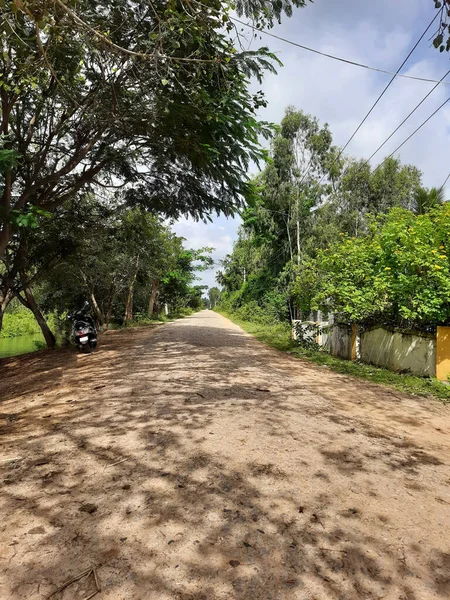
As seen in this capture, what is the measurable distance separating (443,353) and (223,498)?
238 inches

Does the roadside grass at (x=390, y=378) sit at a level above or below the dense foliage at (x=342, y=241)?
below

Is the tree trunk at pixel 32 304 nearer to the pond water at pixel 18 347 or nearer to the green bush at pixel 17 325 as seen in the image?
the pond water at pixel 18 347

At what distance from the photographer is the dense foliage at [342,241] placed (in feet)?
25.3

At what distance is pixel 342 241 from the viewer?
13.0 metres

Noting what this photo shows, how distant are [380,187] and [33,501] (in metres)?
31.0

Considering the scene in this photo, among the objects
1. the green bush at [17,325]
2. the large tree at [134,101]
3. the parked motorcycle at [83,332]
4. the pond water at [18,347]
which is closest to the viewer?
the large tree at [134,101]

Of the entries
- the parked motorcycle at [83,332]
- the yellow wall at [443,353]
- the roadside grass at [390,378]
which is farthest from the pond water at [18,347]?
the yellow wall at [443,353]

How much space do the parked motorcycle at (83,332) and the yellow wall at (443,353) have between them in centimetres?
853

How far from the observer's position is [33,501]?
262 centimetres

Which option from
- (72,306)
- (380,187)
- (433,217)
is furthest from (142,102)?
(380,187)

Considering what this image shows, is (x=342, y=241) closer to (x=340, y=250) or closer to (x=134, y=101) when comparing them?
(x=340, y=250)

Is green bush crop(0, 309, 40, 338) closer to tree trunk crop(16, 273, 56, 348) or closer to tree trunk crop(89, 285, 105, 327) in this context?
tree trunk crop(89, 285, 105, 327)

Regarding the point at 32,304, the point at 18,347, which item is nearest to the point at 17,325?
the point at 18,347

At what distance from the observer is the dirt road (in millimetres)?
1944
